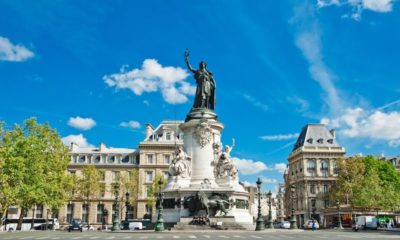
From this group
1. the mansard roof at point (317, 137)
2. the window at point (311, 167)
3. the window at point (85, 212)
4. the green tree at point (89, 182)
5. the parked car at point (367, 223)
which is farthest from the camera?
the mansard roof at point (317, 137)

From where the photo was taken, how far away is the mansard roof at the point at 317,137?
327 ft

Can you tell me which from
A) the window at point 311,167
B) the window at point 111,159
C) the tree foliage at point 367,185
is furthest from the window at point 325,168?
the window at point 111,159

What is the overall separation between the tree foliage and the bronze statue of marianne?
41394mm

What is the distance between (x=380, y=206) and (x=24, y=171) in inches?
2214

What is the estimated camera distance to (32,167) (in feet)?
170

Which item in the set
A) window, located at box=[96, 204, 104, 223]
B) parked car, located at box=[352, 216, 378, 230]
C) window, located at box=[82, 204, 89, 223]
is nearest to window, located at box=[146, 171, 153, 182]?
window, located at box=[96, 204, 104, 223]

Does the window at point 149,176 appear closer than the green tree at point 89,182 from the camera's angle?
No

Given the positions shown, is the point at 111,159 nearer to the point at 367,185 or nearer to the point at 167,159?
the point at 167,159

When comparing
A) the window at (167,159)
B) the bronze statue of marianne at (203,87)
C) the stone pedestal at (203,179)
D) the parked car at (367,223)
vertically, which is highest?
the bronze statue of marianne at (203,87)

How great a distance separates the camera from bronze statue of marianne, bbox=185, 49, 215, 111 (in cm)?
4341

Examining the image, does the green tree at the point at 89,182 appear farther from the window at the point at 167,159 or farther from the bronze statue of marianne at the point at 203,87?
the bronze statue of marianne at the point at 203,87

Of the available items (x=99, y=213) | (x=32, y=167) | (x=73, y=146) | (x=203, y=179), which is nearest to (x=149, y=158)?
(x=99, y=213)

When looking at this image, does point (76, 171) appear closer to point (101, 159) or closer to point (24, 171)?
point (101, 159)

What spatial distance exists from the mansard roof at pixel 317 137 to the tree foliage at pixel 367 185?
1386 centimetres
